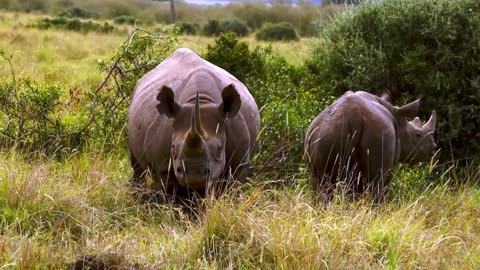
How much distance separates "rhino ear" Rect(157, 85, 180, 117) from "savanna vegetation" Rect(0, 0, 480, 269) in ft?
2.48

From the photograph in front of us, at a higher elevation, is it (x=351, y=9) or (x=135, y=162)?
(x=351, y=9)

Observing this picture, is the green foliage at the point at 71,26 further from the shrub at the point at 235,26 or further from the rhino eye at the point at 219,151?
the rhino eye at the point at 219,151

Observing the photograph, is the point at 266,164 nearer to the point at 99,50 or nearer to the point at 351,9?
the point at 351,9

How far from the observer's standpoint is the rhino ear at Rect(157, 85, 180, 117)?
706 centimetres

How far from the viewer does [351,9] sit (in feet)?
37.7

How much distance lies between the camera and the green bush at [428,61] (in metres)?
10.1

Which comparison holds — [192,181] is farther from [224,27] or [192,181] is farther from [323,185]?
[224,27]

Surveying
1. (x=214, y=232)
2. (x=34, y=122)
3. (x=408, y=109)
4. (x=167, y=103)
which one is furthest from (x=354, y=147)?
(x=34, y=122)

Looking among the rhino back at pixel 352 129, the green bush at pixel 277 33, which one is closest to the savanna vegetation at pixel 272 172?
the rhino back at pixel 352 129

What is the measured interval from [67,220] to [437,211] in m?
3.15

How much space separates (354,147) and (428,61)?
3.22 m

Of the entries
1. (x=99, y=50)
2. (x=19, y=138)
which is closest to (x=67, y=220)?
(x=19, y=138)

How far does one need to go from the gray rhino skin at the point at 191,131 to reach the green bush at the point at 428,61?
270cm

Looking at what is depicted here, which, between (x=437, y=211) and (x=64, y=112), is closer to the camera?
(x=437, y=211)
